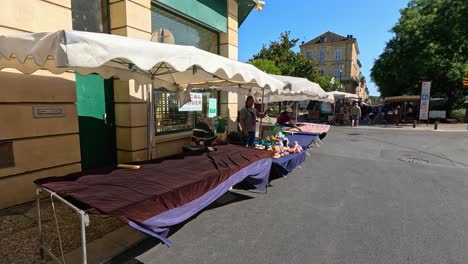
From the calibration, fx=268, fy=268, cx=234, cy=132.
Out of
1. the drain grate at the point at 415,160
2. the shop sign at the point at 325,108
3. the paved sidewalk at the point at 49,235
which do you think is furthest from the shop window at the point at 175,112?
the shop sign at the point at 325,108

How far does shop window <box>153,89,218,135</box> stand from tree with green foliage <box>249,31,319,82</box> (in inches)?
898

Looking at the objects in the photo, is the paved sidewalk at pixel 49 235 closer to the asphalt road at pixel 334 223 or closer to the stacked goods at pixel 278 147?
the asphalt road at pixel 334 223

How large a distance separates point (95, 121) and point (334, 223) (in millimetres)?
4872

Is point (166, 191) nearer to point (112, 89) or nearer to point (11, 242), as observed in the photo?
point (11, 242)

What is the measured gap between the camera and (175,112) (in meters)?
7.40

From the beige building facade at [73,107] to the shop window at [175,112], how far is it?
0.04 m

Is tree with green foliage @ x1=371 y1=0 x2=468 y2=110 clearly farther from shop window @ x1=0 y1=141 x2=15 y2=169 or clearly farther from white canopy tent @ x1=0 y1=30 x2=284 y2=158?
shop window @ x1=0 y1=141 x2=15 y2=169

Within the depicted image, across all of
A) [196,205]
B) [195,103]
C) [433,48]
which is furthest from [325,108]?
[196,205]

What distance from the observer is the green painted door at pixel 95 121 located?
523 cm

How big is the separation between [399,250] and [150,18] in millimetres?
6222

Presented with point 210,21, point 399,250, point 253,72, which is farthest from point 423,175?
point 210,21

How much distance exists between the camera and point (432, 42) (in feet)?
64.8

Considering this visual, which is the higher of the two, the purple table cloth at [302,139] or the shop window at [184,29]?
the shop window at [184,29]

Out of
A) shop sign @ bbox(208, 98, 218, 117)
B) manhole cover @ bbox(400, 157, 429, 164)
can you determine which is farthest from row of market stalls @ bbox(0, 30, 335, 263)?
manhole cover @ bbox(400, 157, 429, 164)
